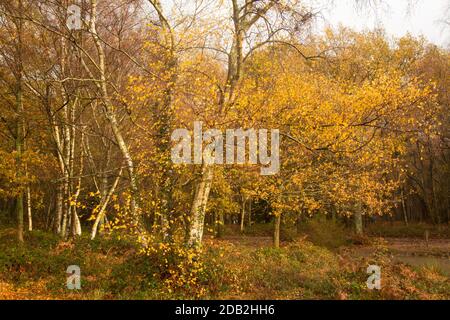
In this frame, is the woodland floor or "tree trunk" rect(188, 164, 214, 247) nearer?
the woodland floor

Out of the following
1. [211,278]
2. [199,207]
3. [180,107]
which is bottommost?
[211,278]

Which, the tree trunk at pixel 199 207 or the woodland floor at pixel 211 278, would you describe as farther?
the tree trunk at pixel 199 207

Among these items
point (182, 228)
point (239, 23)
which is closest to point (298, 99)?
point (239, 23)

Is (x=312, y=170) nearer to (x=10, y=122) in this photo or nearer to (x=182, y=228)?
(x=182, y=228)

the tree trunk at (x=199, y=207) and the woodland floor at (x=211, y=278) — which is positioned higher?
the tree trunk at (x=199, y=207)

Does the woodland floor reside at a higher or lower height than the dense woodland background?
lower

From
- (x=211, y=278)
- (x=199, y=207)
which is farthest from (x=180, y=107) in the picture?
(x=211, y=278)

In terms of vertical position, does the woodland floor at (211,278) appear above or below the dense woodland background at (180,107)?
below

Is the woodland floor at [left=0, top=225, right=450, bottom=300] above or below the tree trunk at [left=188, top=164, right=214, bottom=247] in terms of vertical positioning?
below

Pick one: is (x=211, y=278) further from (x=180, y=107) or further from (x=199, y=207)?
(x=180, y=107)

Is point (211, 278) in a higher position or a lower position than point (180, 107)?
lower

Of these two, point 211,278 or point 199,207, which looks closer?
point 211,278

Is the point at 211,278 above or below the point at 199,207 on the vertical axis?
below
